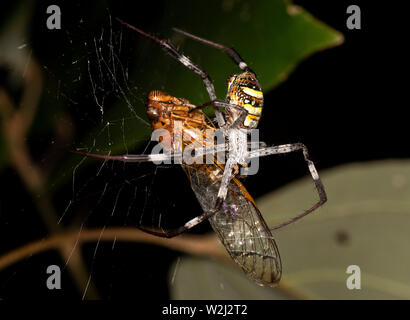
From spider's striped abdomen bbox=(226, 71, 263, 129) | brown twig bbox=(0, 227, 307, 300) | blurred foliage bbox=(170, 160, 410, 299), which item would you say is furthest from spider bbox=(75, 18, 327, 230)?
blurred foliage bbox=(170, 160, 410, 299)

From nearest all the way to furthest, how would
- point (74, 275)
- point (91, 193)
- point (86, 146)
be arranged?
point (86, 146), point (91, 193), point (74, 275)

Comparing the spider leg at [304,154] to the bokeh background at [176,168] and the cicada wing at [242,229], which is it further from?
the cicada wing at [242,229]

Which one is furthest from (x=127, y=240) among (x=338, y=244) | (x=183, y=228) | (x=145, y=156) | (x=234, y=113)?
(x=338, y=244)

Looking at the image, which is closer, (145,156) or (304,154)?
(145,156)

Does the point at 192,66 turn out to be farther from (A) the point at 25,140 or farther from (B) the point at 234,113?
(A) the point at 25,140

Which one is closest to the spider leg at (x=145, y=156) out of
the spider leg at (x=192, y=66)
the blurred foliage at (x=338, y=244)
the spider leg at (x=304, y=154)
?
the spider leg at (x=192, y=66)
